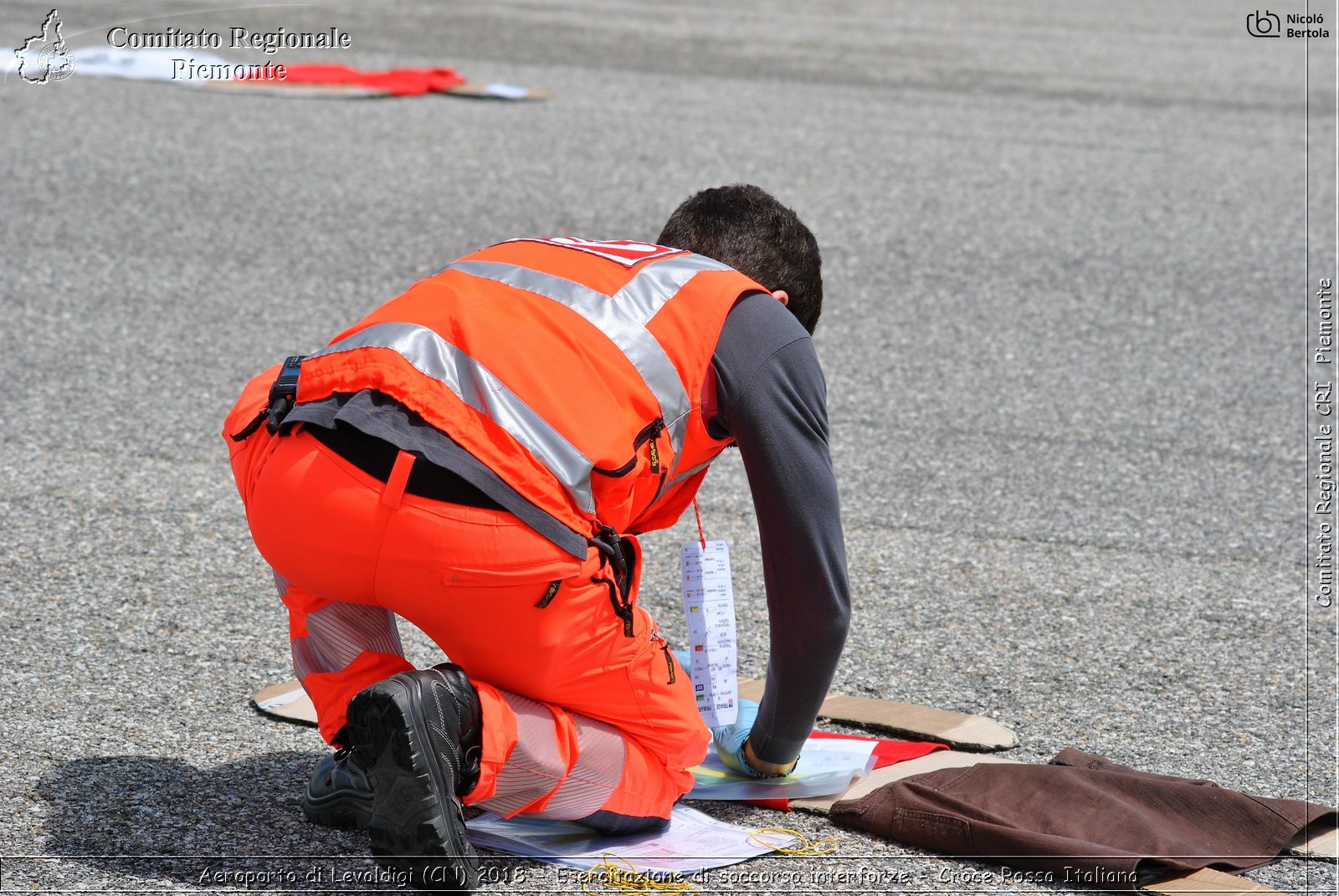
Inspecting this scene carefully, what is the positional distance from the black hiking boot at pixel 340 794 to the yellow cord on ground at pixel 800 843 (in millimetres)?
711

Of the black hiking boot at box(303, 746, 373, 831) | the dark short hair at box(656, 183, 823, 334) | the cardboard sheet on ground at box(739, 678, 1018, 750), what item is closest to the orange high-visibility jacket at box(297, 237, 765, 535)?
the dark short hair at box(656, 183, 823, 334)

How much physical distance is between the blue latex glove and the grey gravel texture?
110 mm

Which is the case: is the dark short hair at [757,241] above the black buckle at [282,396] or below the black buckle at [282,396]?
above

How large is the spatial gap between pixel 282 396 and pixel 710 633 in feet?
3.24

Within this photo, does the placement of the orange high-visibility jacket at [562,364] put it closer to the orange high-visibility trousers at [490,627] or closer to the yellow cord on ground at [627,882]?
the orange high-visibility trousers at [490,627]

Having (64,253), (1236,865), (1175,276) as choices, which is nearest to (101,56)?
(64,253)

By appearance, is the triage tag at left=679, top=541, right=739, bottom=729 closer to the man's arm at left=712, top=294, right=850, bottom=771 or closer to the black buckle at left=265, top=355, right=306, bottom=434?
the man's arm at left=712, top=294, right=850, bottom=771

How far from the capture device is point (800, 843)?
2.44 metres

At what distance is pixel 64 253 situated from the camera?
6.07 m

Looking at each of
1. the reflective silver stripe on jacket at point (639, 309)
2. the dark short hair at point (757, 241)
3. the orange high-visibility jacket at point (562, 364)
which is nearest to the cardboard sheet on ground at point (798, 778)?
the orange high-visibility jacket at point (562, 364)

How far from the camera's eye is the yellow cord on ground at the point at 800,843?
241cm

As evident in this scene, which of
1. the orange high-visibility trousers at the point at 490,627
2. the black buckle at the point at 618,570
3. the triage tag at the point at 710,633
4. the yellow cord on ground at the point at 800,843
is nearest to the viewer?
the orange high-visibility trousers at the point at 490,627

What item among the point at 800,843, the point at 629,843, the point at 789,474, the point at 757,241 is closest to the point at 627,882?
the point at 629,843

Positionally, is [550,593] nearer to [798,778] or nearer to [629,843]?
[629,843]
